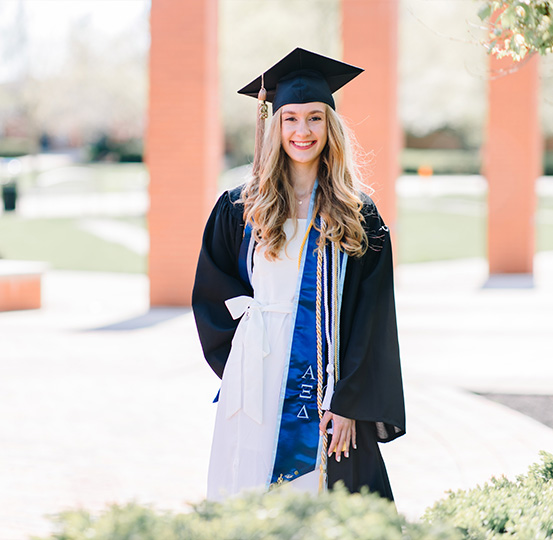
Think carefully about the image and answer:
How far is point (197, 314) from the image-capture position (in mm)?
3318

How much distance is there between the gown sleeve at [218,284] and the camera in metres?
3.28

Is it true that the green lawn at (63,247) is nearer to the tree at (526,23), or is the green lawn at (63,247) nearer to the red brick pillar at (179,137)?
the red brick pillar at (179,137)

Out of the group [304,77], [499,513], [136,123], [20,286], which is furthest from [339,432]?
[136,123]

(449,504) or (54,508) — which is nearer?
(449,504)

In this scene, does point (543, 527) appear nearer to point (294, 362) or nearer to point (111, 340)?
point (294, 362)

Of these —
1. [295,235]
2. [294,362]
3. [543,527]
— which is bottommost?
[543,527]

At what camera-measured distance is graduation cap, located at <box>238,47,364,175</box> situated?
327 centimetres

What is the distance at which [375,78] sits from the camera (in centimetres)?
1202

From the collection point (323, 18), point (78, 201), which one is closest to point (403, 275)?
point (323, 18)

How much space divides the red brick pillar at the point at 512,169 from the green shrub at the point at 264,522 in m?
12.9

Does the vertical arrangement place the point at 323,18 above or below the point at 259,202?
above

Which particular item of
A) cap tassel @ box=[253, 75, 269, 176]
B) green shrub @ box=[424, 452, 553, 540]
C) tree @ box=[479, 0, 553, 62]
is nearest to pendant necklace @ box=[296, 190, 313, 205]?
cap tassel @ box=[253, 75, 269, 176]

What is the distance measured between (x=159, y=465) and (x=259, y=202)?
2566 millimetres

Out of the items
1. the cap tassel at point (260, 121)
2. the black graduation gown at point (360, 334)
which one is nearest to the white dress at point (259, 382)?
the black graduation gown at point (360, 334)
